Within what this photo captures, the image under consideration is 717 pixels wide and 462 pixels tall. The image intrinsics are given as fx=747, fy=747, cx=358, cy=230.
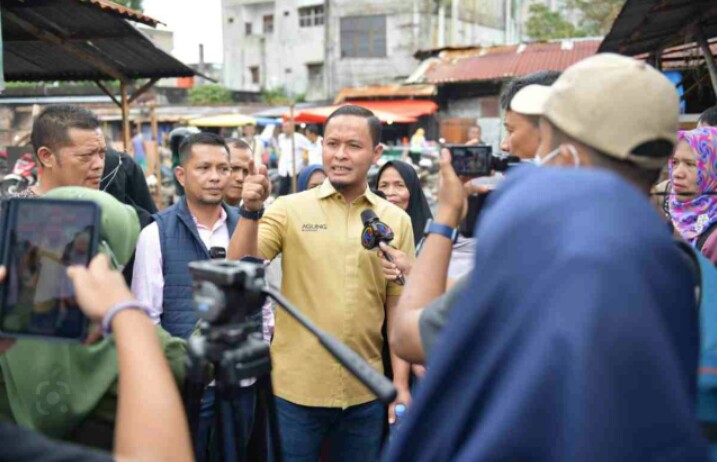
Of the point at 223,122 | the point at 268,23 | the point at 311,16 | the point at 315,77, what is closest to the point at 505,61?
the point at 223,122

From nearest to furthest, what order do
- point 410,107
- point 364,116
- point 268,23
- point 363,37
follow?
point 364,116 < point 410,107 < point 363,37 < point 268,23

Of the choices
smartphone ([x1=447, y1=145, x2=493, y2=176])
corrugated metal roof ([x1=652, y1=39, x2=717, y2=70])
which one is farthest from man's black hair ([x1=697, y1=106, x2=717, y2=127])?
corrugated metal roof ([x1=652, y1=39, x2=717, y2=70])

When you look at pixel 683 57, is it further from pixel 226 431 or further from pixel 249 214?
pixel 226 431

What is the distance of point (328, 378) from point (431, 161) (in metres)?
17.7

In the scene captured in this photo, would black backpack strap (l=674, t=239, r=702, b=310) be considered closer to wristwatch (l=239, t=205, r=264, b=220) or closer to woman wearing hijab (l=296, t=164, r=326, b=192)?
wristwatch (l=239, t=205, r=264, b=220)

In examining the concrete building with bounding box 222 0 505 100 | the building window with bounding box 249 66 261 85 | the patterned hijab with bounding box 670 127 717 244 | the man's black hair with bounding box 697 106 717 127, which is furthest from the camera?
the building window with bounding box 249 66 261 85

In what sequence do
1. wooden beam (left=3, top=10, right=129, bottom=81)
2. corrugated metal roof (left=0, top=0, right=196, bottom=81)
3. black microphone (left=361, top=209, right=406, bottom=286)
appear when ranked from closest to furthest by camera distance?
black microphone (left=361, top=209, right=406, bottom=286) < corrugated metal roof (left=0, top=0, right=196, bottom=81) < wooden beam (left=3, top=10, right=129, bottom=81)

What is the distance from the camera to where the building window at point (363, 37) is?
32844 mm

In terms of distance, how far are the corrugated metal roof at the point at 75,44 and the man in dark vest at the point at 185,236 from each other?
3877 mm

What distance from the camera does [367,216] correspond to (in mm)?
3338

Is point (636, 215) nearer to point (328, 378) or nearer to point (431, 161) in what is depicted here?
point (328, 378)

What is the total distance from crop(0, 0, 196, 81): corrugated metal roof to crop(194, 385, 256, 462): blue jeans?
5.06 meters

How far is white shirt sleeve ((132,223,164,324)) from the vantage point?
3367 mm

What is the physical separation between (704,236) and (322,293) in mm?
1916
